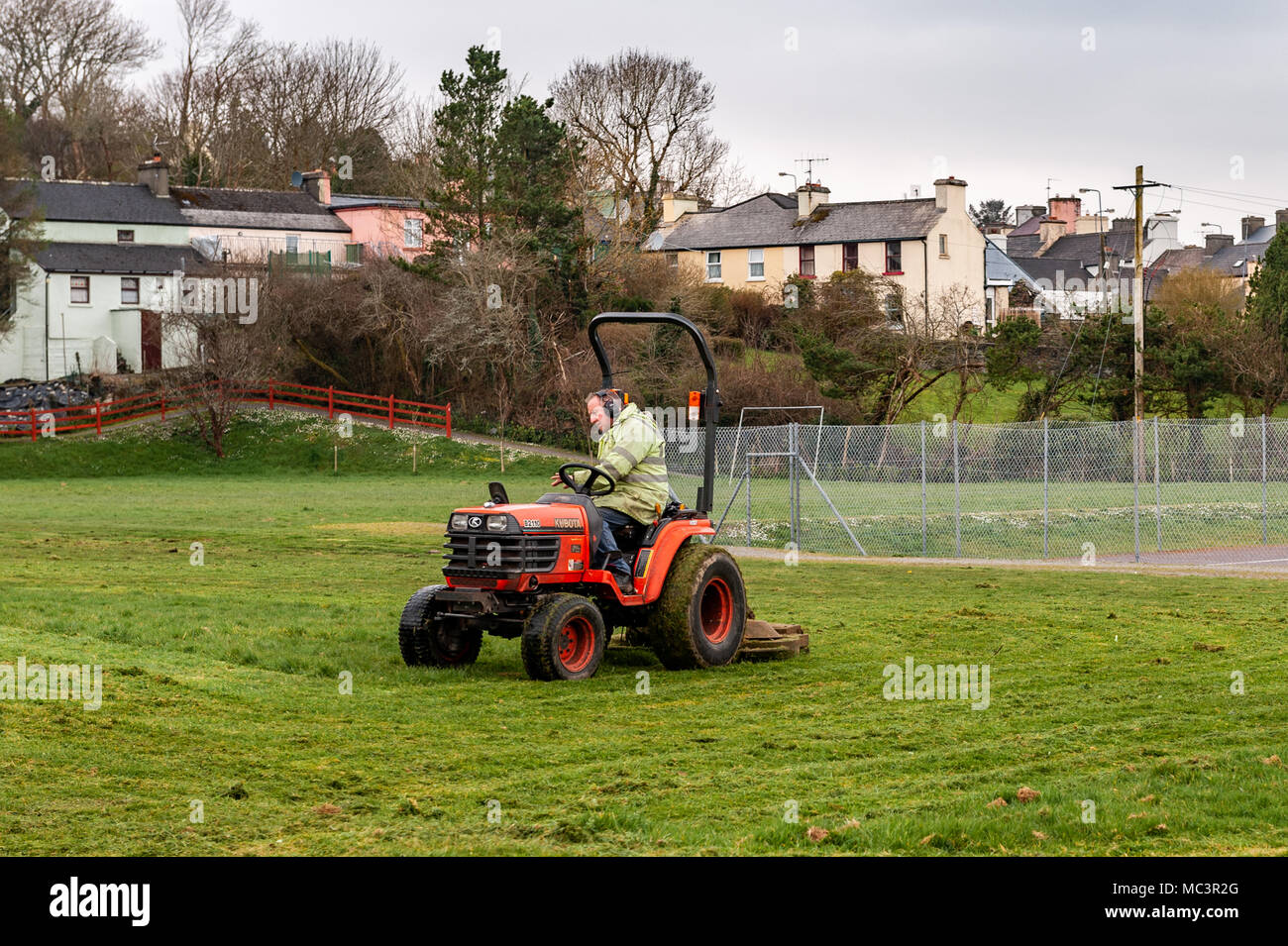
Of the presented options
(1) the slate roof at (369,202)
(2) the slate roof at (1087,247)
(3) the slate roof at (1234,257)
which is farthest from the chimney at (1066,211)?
(1) the slate roof at (369,202)

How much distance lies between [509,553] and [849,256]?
202ft

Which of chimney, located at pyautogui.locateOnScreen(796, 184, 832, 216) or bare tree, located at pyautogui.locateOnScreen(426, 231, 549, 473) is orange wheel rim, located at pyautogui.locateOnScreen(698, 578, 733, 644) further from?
chimney, located at pyautogui.locateOnScreen(796, 184, 832, 216)

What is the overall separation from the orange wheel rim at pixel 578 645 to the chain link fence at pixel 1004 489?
11.5 metres

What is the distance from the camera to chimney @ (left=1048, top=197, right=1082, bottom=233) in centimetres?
10481

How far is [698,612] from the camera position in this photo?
1268 cm

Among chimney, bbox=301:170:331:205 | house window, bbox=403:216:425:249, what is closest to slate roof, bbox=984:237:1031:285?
house window, bbox=403:216:425:249

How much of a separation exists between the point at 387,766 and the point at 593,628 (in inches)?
135

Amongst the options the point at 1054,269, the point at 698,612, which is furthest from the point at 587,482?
the point at 1054,269

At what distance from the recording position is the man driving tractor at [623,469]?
39.9 ft

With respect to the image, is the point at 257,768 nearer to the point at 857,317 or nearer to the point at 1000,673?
the point at 1000,673

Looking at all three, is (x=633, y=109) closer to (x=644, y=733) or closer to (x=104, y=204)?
(x=104, y=204)

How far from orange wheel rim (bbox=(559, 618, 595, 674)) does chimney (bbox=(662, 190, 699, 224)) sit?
6942 cm

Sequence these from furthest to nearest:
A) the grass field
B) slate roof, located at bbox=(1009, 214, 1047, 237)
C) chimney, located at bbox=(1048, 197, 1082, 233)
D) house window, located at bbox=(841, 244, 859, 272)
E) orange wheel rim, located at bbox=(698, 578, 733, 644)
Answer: slate roof, located at bbox=(1009, 214, 1047, 237)
chimney, located at bbox=(1048, 197, 1082, 233)
house window, located at bbox=(841, 244, 859, 272)
orange wheel rim, located at bbox=(698, 578, 733, 644)
the grass field
